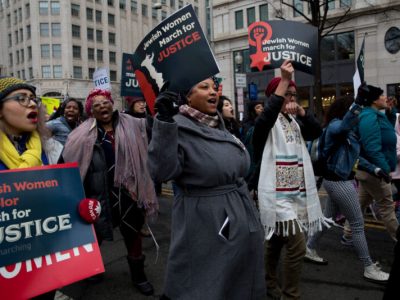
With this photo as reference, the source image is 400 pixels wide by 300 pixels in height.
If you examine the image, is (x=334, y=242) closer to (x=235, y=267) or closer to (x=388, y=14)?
(x=235, y=267)

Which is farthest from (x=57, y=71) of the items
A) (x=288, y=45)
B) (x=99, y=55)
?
(x=288, y=45)

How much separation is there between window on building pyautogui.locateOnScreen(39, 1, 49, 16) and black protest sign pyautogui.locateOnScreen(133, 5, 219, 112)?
204 ft

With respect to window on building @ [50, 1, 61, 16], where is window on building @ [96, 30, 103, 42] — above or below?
below

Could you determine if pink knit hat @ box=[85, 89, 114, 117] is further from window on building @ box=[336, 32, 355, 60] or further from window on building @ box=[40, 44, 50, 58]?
window on building @ box=[40, 44, 50, 58]

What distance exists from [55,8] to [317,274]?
61.8 meters

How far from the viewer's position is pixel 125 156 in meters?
3.88

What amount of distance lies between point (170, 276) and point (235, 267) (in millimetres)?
405

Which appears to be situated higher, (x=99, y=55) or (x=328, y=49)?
(x=99, y=55)

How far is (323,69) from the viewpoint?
1080 inches

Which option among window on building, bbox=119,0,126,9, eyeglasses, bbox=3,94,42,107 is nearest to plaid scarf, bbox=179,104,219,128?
eyeglasses, bbox=3,94,42,107

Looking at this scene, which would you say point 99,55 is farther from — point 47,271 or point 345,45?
point 47,271

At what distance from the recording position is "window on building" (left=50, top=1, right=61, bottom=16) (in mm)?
57656

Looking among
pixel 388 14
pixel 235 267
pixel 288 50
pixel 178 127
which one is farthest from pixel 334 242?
pixel 388 14

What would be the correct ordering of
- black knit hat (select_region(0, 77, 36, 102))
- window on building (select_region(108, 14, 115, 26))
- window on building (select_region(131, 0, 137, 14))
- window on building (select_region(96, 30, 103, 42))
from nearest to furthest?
black knit hat (select_region(0, 77, 36, 102)) < window on building (select_region(96, 30, 103, 42)) < window on building (select_region(108, 14, 115, 26)) < window on building (select_region(131, 0, 137, 14))
